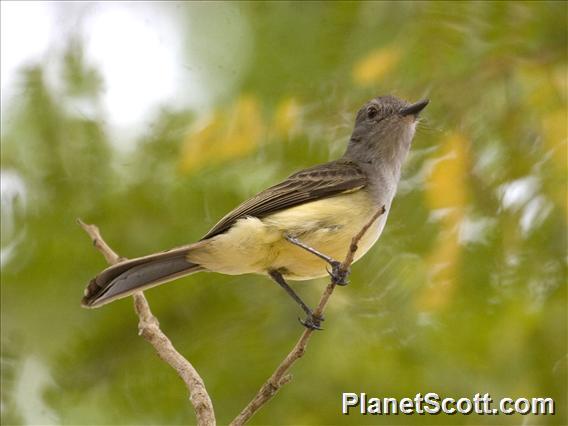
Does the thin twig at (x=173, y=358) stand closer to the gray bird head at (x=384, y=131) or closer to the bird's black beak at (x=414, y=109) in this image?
the gray bird head at (x=384, y=131)

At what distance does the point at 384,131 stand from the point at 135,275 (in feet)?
5.54

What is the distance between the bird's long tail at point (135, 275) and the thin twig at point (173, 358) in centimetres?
8

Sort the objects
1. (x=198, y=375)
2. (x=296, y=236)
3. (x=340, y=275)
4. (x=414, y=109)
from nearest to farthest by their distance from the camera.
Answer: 1. (x=198, y=375)
2. (x=340, y=275)
3. (x=296, y=236)
4. (x=414, y=109)

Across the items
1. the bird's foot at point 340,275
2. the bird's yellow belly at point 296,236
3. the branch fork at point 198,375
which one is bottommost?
the branch fork at point 198,375

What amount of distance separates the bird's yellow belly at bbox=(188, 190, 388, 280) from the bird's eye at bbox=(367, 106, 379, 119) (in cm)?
78

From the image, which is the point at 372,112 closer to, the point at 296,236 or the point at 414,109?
the point at 414,109

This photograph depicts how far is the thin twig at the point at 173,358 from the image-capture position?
338cm

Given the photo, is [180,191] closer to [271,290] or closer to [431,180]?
[271,290]

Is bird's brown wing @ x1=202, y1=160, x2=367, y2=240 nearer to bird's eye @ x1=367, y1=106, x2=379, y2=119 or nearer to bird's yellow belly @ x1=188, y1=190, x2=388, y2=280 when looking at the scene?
bird's yellow belly @ x1=188, y1=190, x2=388, y2=280

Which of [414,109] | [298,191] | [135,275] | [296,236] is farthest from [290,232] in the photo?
[414,109]

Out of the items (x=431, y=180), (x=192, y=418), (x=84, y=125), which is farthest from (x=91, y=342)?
(x=431, y=180)

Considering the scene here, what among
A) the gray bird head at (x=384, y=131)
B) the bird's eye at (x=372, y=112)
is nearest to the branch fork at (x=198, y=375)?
the gray bird head at (x=384, y=131)

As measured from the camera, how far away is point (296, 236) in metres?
4.47

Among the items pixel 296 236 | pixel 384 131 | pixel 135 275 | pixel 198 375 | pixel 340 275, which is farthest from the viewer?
pixel 384 131
